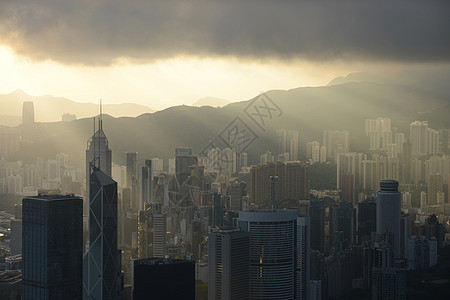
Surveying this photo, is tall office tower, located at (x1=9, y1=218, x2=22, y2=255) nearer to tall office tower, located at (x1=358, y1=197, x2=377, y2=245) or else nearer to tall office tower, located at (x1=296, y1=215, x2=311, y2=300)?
tall office tower, located at (x1=296, y1=215, x2=311, y2=300)

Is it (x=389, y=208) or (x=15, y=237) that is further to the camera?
(x=389, y=208)

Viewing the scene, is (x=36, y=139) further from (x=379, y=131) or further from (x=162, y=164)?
(x=379, y=131)

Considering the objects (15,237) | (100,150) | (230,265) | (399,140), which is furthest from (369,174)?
(15,237)

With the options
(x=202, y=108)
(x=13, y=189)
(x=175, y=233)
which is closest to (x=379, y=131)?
(x=202, y=108)

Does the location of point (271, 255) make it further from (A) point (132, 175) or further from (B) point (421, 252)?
(A) point (132, 175)

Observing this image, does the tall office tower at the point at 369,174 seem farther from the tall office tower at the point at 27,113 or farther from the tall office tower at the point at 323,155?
the tall office tower at the point at 27,113

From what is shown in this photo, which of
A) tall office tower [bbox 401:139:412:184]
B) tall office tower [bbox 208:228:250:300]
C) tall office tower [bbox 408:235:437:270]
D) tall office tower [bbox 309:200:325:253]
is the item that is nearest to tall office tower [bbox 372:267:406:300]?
tall office tower [bbox 408:235:437:270]

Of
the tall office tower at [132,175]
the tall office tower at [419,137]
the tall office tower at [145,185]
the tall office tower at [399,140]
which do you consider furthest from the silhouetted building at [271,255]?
the tall office tower at [399,140]
